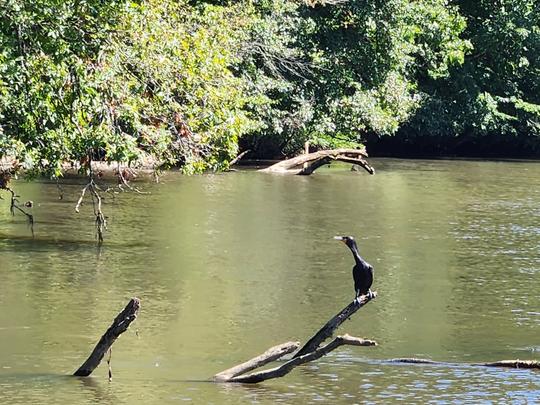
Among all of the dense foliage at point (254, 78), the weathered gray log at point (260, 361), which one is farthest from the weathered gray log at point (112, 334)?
the dense foliage at point (254, 78)

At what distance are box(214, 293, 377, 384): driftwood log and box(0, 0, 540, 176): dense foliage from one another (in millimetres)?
3556

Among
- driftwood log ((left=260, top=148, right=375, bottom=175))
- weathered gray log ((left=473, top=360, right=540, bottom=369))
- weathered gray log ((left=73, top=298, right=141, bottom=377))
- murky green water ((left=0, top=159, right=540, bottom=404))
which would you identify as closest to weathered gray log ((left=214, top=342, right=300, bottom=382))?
murky green water ((left=0, top=159, right=540, bottom=404))

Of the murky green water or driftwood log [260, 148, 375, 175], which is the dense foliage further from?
the murky green water

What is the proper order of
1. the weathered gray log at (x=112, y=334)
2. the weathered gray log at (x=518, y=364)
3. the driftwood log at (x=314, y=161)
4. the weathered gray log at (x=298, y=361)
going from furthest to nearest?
the driftwood log at (x=314, y=161), the weathered gray log at (x=518, y=364), the weathered gray log at (x=112, y=334), the weathered gray log at (x=298, y=361)

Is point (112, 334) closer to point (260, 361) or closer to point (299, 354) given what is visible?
point (260, 361)

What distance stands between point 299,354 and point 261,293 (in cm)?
495

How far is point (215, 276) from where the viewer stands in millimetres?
15227

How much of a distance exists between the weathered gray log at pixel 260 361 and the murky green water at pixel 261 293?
0.17 meters

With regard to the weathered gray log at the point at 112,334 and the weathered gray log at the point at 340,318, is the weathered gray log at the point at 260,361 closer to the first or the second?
the weathered gray log at the point at 340,318

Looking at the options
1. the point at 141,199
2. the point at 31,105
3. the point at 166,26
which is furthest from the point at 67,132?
the point at 141,199

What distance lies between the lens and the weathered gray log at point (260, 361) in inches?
355

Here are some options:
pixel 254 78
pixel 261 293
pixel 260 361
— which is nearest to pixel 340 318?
pixel 260 361

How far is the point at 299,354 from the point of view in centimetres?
918

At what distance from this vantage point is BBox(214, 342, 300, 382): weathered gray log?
902 centimetres
